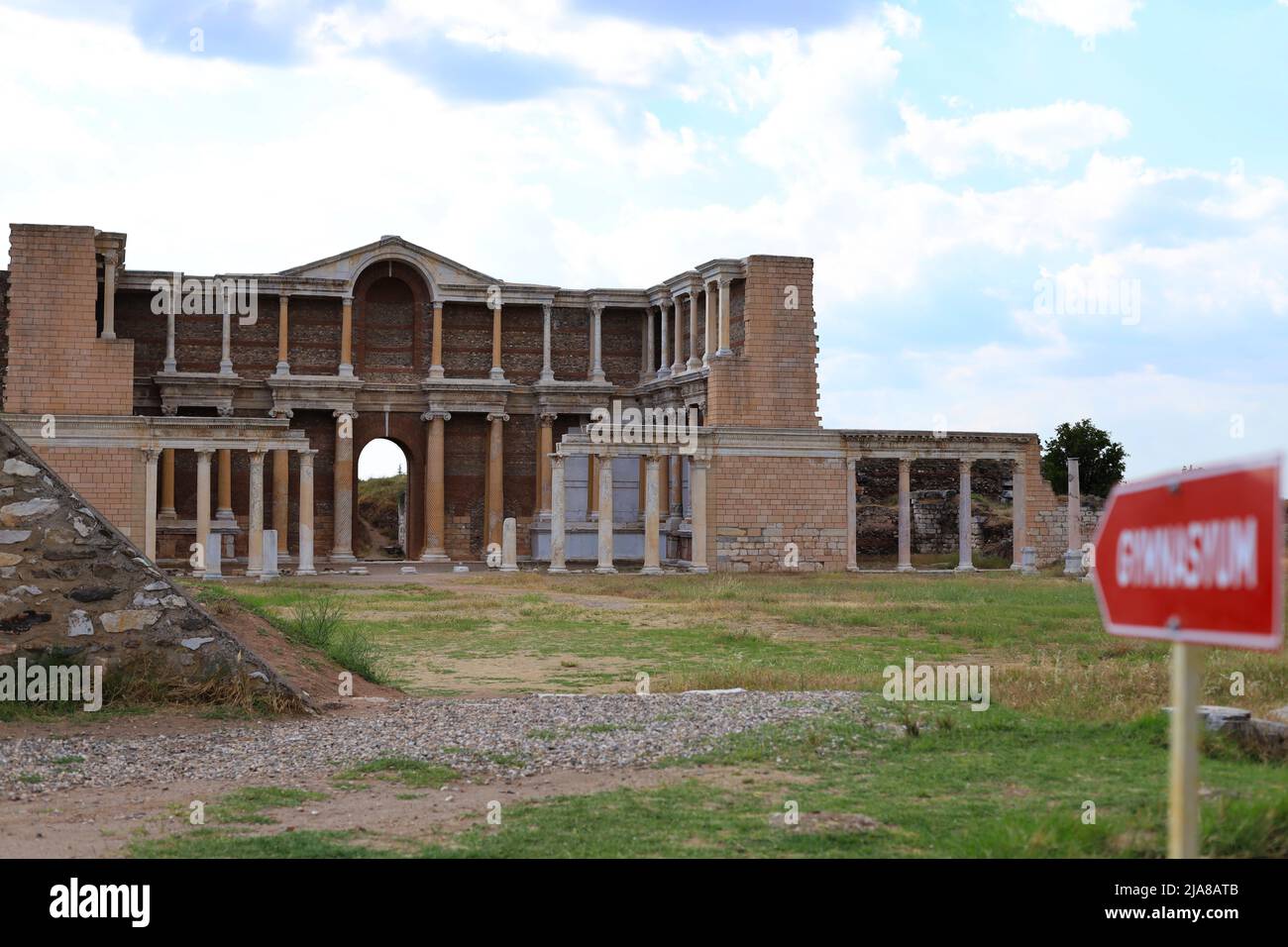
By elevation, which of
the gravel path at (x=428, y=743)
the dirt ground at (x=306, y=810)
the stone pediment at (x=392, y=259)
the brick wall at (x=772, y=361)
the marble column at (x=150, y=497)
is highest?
the stone pediment at (x=392, y=259)

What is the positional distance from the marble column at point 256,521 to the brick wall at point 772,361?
12.6 m

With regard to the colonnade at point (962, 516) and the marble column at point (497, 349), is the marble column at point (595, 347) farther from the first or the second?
the colonnade at point (962, 516)

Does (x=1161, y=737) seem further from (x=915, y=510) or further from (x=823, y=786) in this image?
(x=915, y=510)

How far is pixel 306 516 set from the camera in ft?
131

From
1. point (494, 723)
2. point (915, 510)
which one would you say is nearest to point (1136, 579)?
point (494, 723)

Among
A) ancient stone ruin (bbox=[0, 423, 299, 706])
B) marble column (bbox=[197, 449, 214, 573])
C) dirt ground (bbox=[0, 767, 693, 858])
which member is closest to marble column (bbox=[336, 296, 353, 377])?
marble column (bbox=[197, 449, 214, 573])

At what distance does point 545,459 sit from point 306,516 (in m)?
10.3

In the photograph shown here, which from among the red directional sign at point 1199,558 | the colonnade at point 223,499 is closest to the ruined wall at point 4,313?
the colonnade at point 223,499

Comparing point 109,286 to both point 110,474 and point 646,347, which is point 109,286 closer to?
point 110,474

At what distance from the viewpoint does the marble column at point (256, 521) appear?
3794cm

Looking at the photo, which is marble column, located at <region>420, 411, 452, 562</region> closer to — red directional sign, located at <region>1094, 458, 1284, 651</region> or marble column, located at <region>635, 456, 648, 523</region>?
marble column, located at <region>635, 456, 648, 523</region>

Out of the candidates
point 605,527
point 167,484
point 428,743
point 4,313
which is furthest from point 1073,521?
point 428,743

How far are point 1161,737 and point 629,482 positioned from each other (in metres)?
37.5

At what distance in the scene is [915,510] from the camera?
5144 centimetres
